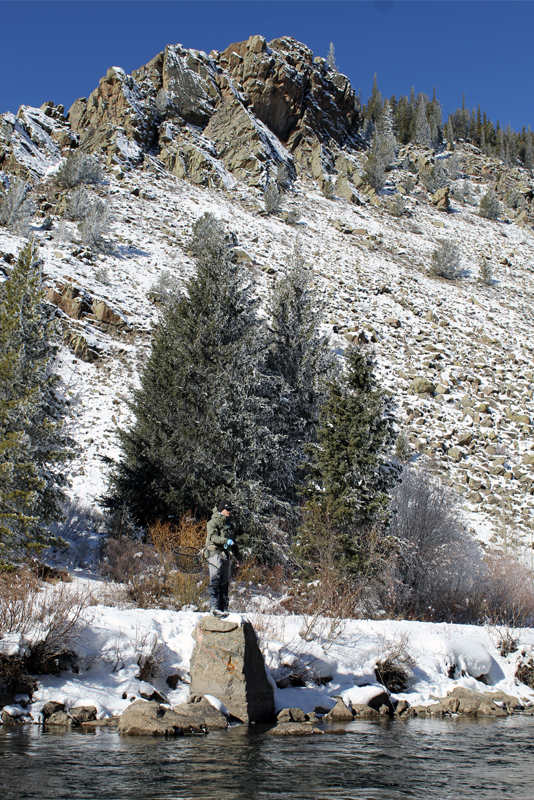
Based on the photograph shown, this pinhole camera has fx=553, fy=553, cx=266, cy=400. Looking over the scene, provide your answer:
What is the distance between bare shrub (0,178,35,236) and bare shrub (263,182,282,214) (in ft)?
78.8

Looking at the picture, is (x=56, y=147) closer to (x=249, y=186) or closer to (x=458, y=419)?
(x=249, y=186)

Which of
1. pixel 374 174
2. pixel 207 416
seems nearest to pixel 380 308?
pixel 207 416

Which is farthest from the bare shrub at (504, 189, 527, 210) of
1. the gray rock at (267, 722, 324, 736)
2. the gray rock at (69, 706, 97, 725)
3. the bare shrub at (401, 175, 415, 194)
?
the gray rock at (69, 706, 97, 725)

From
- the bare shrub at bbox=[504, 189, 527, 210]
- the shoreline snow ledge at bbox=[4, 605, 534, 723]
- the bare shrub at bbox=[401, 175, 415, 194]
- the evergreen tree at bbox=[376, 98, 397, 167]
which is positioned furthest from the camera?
the evergreen tree at bbox=[376, 98, 397, 167]

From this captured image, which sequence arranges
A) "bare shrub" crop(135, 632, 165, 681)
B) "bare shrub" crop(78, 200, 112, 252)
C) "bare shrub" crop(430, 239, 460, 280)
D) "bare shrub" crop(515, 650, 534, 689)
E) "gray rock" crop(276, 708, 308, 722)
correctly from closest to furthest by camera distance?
"gray rock" crop(276, 708, 308, 722)
"bare shrub" crop(135, 632, 165, 681)
"bare shrub" crop(515, 650, 534, 689)
"bare shrub" crop(78, 200, 112, 252)
"bare shrub" crop(430, 239, 460, 280)

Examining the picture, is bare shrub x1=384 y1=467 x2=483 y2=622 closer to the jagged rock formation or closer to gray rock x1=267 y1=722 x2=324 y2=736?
gray rock x1=267 y1=722 x2=324 y2=736

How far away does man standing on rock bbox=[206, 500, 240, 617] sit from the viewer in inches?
378

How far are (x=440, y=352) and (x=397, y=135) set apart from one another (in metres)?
72.6

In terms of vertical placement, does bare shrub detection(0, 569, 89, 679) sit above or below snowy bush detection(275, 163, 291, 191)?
below

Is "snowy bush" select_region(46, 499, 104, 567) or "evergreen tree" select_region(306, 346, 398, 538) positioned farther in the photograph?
"snowy bush" select_region(46, 499, 104, 567)

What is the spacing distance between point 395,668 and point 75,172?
48.7m

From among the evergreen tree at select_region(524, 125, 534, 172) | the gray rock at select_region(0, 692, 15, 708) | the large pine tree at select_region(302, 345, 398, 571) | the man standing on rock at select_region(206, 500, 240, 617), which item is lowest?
the gray rock at select_region(0, 692, 15, 708)

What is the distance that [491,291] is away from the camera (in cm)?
5019

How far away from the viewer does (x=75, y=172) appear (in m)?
47.8
